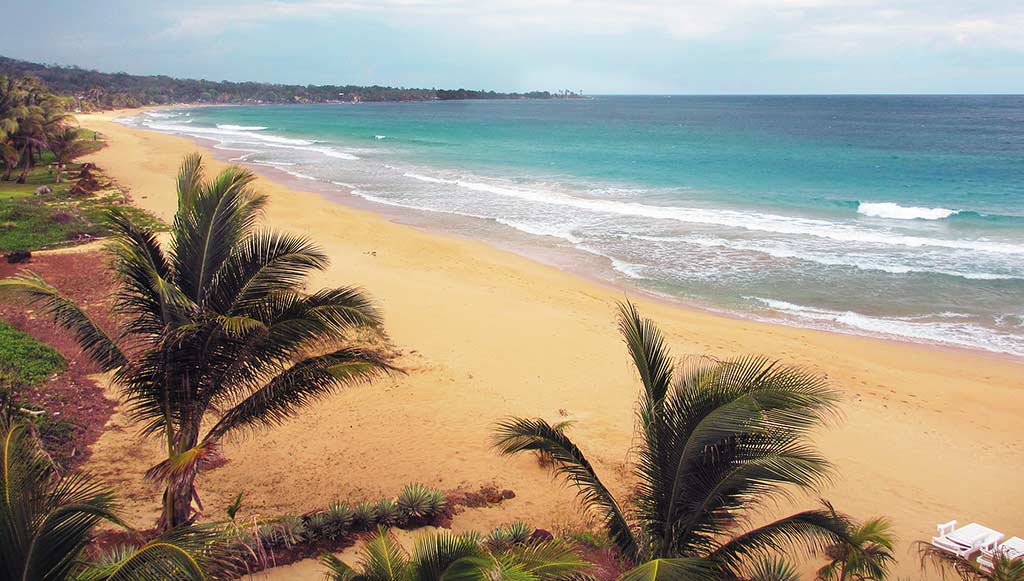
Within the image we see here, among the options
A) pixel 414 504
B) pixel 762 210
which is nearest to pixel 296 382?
pixel 414 504

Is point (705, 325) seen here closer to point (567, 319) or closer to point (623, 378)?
point (567, 319)

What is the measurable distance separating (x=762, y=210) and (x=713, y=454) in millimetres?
28787

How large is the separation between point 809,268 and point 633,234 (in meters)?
6.82

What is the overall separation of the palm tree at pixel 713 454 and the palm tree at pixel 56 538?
2.71m

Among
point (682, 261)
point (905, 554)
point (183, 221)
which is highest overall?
point (183, 221)

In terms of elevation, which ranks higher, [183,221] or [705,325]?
[183,221]

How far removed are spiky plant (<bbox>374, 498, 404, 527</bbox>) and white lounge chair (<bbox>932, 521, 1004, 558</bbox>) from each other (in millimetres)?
5845

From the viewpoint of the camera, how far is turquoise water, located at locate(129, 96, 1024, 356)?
732 inches

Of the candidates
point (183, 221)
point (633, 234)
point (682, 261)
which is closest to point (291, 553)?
point (183, 221)

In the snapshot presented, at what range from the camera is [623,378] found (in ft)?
42.0

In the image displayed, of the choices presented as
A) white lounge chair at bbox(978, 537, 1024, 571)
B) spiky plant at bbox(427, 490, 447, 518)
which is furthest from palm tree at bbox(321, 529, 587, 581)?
white lounge chair at bbox(978, 537, 1024, 571)

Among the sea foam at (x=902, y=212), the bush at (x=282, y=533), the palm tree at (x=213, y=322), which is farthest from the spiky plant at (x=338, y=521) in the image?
the sea foam at (x=902, y=212)

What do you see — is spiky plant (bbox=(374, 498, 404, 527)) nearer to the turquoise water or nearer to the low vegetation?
the low vegetation

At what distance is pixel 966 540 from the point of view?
767 cm
